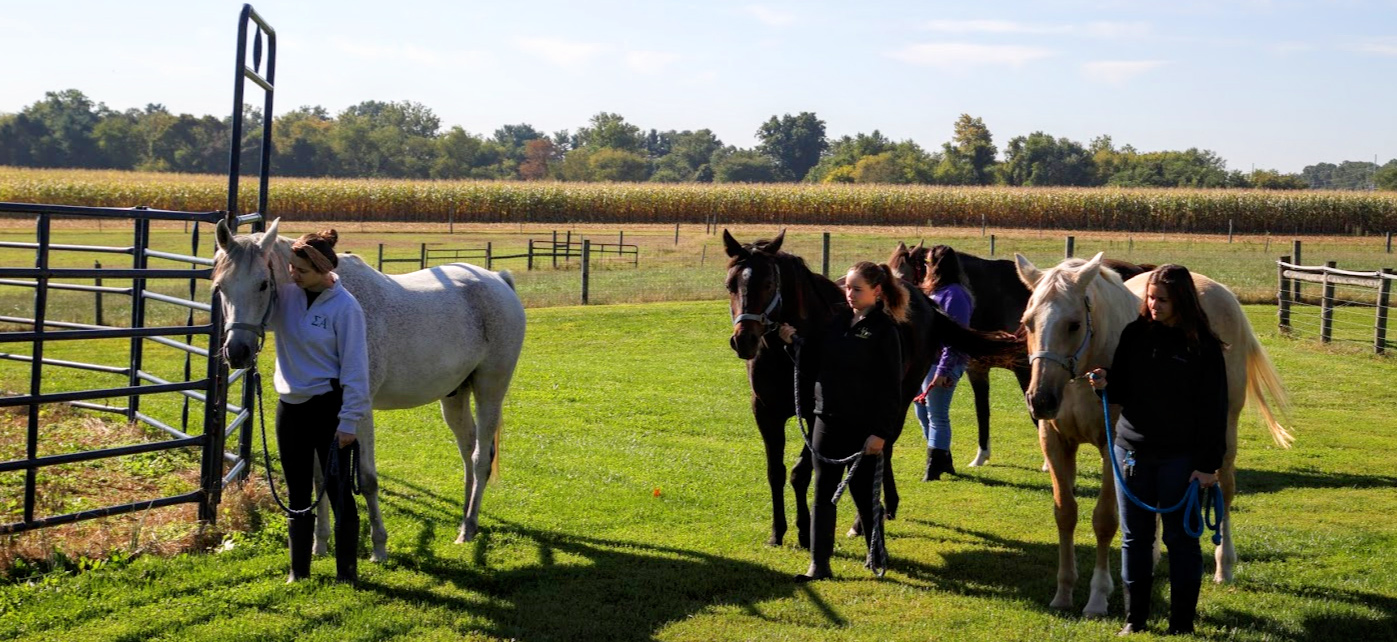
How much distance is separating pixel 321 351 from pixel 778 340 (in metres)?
2.63

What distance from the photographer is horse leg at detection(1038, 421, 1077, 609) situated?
222 inches

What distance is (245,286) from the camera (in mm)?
5117

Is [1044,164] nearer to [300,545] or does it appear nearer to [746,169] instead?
[746,169]

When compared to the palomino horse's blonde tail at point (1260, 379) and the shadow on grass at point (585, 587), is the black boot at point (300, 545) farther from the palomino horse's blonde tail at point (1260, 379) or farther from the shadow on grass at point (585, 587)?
the palomino horse's blonde tail at point (1260, 379)

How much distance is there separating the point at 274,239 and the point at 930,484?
5.56 meters

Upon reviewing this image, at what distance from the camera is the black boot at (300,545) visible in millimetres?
5652

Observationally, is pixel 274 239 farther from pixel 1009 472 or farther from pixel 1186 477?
pixel 1009 472

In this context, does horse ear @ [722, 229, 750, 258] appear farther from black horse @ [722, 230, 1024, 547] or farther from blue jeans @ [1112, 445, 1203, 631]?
blue jeans @ [1112, 445, 1203, 631]

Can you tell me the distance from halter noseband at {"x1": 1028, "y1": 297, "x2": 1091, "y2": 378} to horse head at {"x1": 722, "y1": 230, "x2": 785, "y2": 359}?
A: 1.52m

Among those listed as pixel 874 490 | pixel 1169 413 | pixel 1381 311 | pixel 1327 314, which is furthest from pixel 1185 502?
pixel 1327 314

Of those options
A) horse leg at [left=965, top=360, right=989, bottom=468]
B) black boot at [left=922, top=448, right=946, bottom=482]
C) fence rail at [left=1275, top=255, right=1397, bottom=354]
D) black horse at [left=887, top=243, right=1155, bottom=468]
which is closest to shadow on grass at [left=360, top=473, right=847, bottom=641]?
black boot at [left=922, top=448, right=946, bottom=482]

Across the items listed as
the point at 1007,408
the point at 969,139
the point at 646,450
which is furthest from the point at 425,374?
the point at 969,139

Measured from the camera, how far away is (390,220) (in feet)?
177

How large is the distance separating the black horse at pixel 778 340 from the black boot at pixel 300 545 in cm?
244
